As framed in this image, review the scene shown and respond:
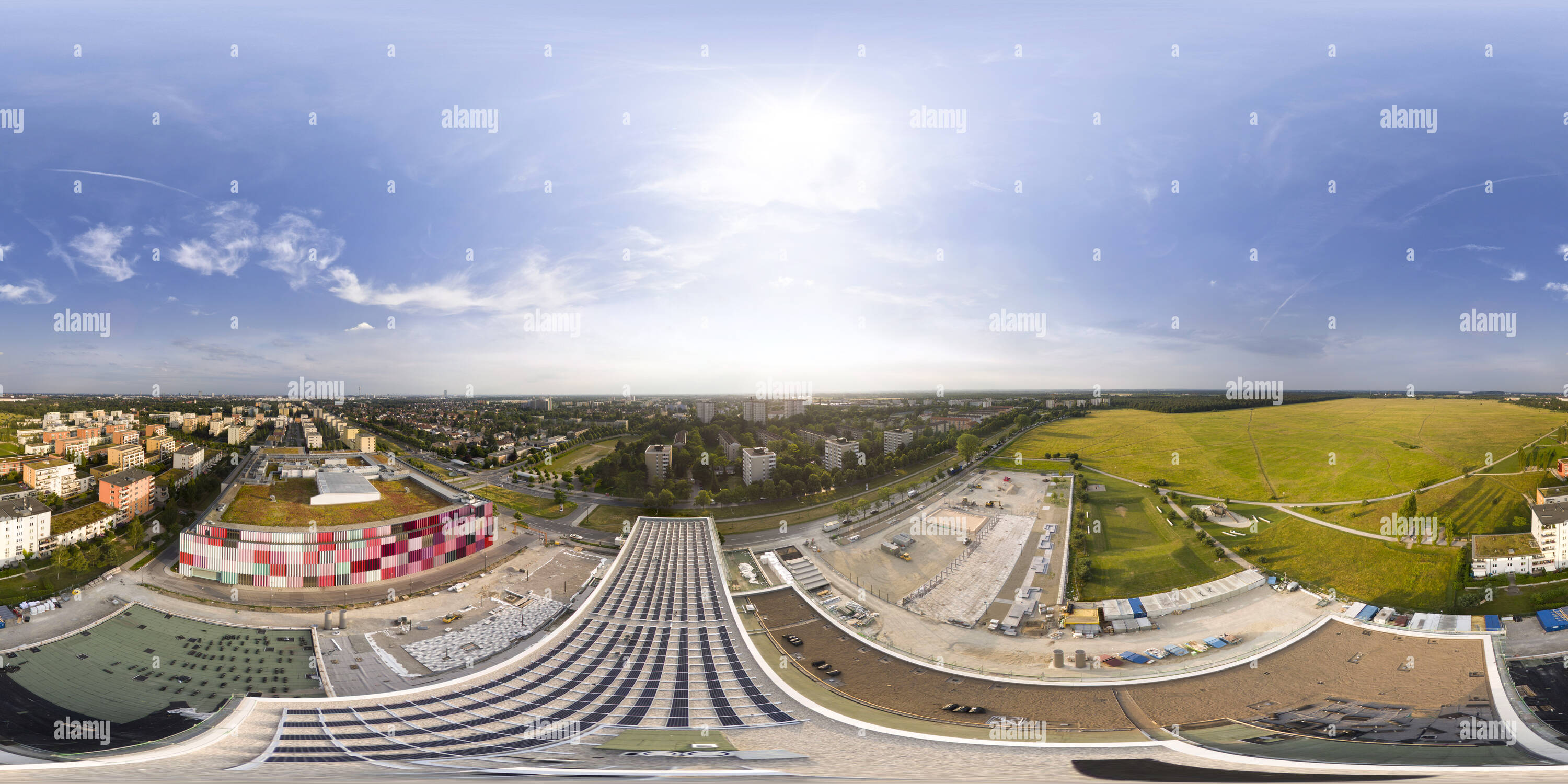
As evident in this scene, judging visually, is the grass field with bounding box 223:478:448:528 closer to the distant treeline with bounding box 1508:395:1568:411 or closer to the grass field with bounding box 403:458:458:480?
the grass field with bounding box 403:458:458:480

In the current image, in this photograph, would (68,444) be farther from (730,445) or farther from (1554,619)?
(1554,619)

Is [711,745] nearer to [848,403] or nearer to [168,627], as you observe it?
[848,403]

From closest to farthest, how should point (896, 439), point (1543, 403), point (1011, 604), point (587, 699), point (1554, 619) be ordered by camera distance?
1. point (587, 699)
2. point (1554, 619)
3. point (1011, 604)
4. point (1543, 403)
5. point (896, 439)

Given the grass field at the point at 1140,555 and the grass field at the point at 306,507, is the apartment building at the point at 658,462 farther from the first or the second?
the grass field at the point at 1140,555

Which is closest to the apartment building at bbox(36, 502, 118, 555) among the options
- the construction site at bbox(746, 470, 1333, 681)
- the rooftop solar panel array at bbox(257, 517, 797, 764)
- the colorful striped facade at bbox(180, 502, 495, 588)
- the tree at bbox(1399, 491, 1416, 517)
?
the colorful striped facade at bbox(180, 502, 495, 588)

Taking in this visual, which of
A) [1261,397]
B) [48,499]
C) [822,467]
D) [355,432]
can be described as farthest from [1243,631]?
[48,499]

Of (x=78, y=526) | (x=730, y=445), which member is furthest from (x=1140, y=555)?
(x=78, y=526)
